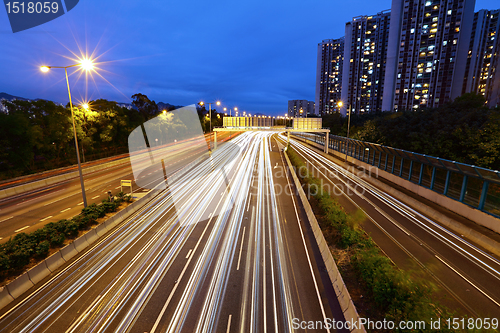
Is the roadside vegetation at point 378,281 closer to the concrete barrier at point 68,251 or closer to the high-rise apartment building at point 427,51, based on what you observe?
the concrete barrier at point 68,251

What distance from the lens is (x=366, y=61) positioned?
136 meters

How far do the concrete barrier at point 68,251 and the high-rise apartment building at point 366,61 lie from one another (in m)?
152

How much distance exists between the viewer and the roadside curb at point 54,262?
9.90 meters

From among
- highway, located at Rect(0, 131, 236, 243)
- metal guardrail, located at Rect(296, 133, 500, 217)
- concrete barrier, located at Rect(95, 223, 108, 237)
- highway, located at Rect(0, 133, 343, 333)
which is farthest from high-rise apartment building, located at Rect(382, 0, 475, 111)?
concrete barrier, located at Rect(95, 223, 108, 237)

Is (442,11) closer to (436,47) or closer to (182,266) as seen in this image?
(436,47)

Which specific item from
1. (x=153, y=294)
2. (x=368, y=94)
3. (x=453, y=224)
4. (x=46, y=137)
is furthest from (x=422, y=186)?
(x=368, y=94)

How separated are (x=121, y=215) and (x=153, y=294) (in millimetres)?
10321

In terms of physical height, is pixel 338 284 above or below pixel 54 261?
below

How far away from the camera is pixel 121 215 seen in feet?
60.3

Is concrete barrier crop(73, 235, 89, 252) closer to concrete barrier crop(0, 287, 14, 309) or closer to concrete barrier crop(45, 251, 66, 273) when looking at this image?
concrete barrier crop(45, 251, 66, 273)

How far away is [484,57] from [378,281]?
550 feet

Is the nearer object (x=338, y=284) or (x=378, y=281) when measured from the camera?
(x=378, y=281)

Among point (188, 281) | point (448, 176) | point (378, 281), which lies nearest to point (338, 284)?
point (378, 281)

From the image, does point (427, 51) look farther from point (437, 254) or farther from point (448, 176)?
point (437, 254)
